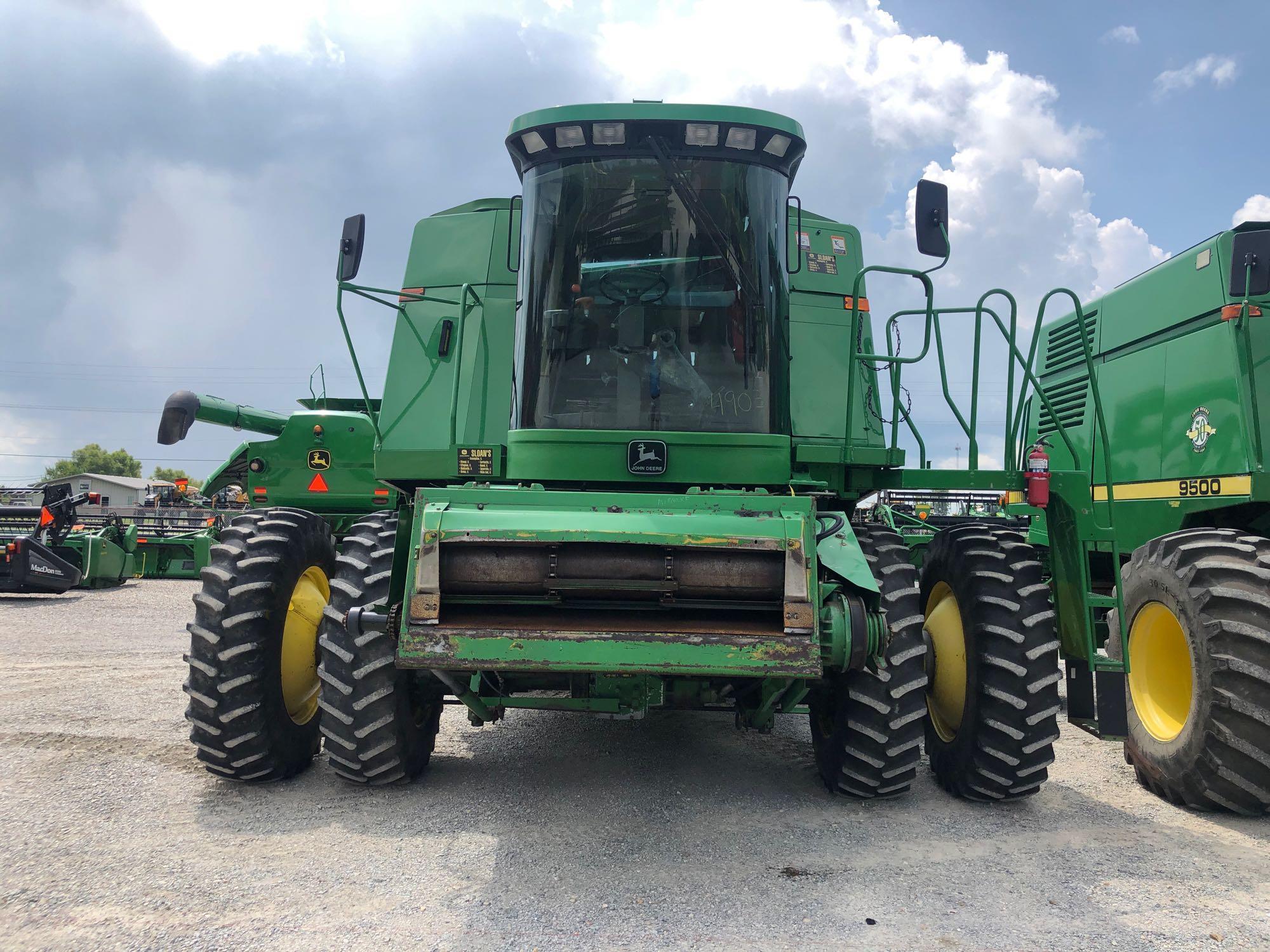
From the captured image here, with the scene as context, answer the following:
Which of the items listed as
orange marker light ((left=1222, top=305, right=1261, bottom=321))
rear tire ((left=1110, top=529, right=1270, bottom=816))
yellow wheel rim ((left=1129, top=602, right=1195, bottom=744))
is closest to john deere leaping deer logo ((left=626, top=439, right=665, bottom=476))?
rear tire ((left=1110, top=529, right=1270, bottom=816))

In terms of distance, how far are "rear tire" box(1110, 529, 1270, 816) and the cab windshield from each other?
91.0 inches

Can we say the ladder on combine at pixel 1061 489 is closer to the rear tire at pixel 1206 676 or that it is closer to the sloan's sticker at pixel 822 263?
the rear tire at pixel 1206 676

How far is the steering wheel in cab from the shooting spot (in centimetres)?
480

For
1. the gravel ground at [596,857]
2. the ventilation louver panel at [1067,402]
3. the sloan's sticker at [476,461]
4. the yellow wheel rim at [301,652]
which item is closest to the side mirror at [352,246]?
the sloan's sticker at [476,461]

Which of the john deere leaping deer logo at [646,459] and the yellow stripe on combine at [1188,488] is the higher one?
the yellow stripe on combine at [1188,488]

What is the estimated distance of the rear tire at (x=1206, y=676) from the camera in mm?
4375

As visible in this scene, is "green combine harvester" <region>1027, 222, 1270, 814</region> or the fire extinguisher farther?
the fire extinguisher

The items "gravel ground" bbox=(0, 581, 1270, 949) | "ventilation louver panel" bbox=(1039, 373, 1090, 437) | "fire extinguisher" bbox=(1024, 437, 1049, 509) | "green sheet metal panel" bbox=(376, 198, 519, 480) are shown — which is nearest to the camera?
"gravel ground" bbox=(0, 581, 1270, 949)

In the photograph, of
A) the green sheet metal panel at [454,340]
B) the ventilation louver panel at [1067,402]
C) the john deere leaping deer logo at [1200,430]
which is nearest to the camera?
the green sheet metal panel at [454,340]

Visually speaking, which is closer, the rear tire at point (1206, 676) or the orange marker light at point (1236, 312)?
the rear tire at point (1206, 676)

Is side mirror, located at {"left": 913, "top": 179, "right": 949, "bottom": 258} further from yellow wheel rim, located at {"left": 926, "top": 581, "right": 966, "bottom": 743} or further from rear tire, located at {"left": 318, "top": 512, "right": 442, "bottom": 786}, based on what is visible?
rear tire, located at {"left": 318, "top": 512, "right": 442, "bottom": 786}

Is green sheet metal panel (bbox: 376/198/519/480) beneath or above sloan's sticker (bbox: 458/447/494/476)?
above

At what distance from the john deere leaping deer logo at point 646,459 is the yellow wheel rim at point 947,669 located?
175cm

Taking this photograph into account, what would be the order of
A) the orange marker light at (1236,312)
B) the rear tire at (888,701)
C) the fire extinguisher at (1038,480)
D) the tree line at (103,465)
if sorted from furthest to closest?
the tree line at (103,465), the orange marker light at (1236,312), the fire extinguisher at (1038,480), the rear tire at (888,701)
